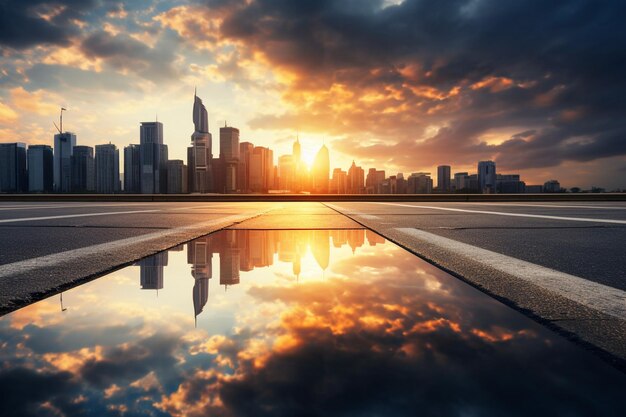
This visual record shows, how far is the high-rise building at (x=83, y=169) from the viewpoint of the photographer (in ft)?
474

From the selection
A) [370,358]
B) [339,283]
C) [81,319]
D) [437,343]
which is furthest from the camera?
[339,283]

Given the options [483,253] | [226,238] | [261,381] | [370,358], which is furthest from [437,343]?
[226,238]

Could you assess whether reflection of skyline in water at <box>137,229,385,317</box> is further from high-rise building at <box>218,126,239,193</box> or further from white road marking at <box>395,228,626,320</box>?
high-rise building at <box>218,126,239,193</box>

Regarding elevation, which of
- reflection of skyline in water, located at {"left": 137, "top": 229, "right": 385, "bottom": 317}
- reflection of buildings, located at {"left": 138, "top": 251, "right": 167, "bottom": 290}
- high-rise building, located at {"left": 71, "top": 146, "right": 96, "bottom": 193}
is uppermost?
high-rise building, located at {"left": 71, "top": 146, "right": 96, "bottom": 193}

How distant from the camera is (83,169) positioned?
148125 millimetres

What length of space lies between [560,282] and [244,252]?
2.31 meters

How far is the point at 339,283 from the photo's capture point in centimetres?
215

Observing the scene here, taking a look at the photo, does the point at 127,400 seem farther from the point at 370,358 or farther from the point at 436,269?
the point at 436,269

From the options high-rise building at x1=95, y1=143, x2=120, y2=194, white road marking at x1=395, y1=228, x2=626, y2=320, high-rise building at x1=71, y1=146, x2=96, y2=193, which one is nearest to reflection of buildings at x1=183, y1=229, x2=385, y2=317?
white road marking at x1=395, y1=228, x2=626, y2=320

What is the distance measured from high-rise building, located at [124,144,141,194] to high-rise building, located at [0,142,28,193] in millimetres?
35685

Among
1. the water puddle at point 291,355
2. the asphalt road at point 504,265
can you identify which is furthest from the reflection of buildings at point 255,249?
the asphalt road at point 504,265

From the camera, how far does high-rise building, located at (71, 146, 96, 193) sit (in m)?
144

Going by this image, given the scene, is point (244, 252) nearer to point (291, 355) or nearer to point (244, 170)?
point (291, 355)

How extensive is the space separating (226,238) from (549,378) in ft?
11.6
